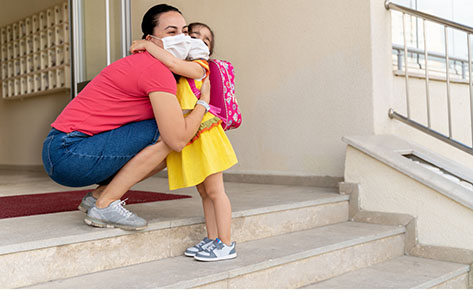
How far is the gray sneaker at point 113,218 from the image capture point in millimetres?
1626

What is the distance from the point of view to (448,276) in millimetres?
2018

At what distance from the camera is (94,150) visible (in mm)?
1603

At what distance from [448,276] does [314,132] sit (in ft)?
4.27

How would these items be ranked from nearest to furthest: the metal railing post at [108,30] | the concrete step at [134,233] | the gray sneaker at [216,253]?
the concrete step at [134,233] < the gray sneaker at [216,253] < the metal railing post at [108,30]

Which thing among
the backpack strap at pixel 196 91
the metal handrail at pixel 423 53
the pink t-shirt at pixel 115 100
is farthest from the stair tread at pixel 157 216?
the metal handrail at pixel 423 53

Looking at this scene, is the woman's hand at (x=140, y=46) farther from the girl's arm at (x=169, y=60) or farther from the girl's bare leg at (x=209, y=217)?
the girl's bare leg at (x=209, y=217)

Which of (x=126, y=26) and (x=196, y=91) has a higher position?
(x=126, y=26)

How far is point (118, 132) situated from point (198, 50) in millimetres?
399

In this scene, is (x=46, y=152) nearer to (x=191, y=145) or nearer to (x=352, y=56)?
(x=191, y=145)

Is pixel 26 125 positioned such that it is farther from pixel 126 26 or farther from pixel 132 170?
pixel 132 170

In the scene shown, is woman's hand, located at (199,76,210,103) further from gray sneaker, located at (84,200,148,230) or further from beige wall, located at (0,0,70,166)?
beige wall, located at (0,0,70,166)

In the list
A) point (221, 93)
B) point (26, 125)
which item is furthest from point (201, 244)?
point (26, 125)
